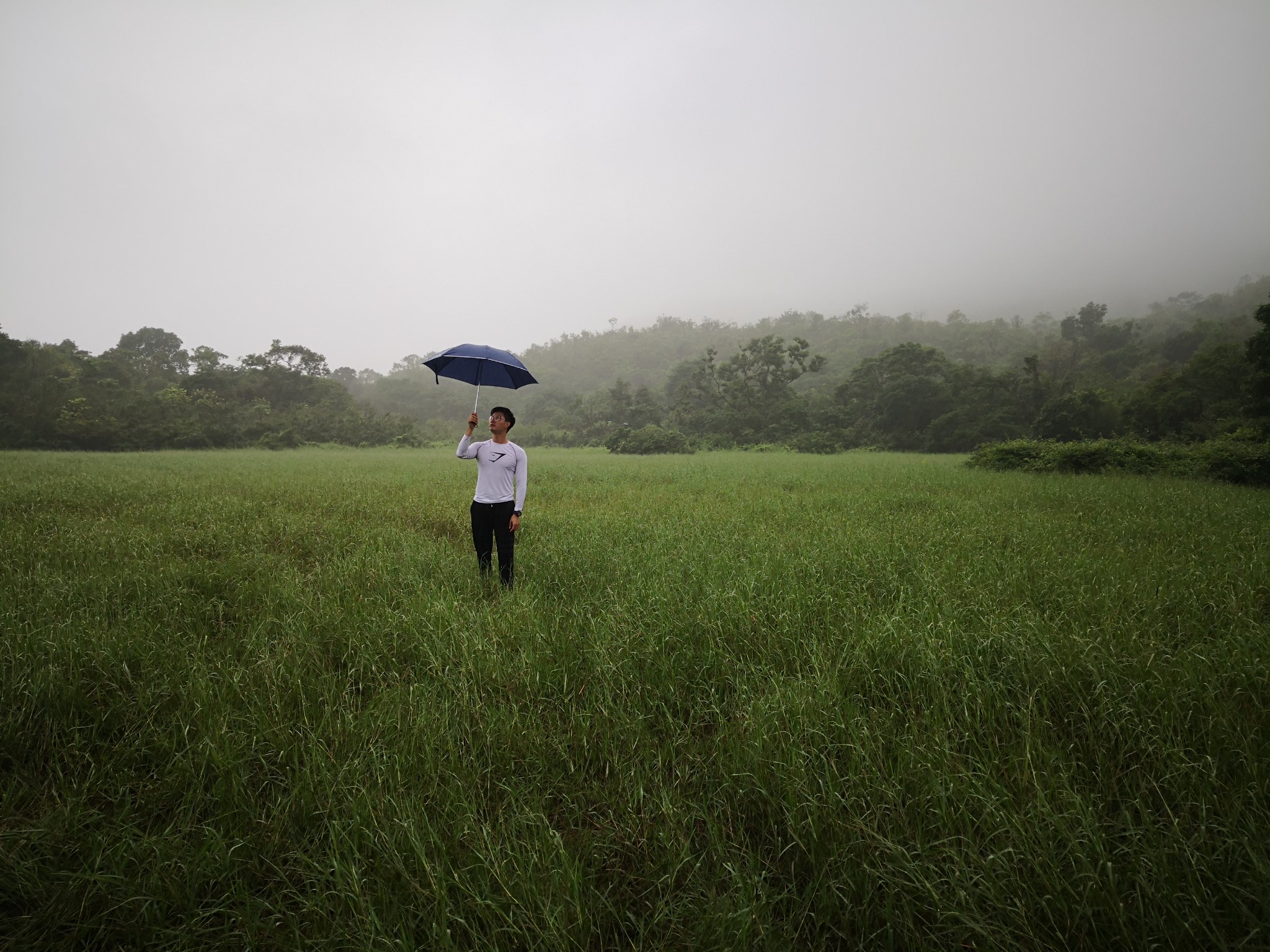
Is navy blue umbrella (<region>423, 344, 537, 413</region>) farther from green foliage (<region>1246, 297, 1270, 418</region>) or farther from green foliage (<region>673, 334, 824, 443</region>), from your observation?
green foliage (<region>673, 334, 824, 443</region>)

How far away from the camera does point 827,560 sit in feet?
16.4

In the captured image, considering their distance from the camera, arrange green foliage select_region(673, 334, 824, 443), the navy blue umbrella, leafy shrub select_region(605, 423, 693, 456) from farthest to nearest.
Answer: green foliage select_region(673, 334, 824, 443) → leafy shrub select_region(605, 423, 693, 456) → the navy blue umbrella

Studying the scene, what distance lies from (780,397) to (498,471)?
A: 48.3m

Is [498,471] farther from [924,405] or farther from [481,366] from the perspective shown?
[924,405]

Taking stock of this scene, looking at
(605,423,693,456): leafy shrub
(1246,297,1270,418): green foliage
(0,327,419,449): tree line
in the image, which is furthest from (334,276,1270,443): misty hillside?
(1246,297,1270,418): green foliage

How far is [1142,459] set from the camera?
1473 centimetres

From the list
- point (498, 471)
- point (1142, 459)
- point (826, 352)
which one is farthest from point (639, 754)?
point (826, 352)

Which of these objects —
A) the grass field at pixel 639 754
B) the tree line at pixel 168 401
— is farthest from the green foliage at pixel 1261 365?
the tree line at pixel 168 401

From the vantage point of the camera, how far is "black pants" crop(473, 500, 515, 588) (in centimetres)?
443

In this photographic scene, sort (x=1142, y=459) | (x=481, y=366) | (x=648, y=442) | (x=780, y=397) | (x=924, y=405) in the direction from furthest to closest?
(x=780, y=397)
(x=924, y=405)
(x=648, y=442)
(x=1142, y=459)
(x=481, y=366)

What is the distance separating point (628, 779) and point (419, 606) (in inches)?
98.0

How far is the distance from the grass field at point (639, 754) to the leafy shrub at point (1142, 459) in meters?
11.9

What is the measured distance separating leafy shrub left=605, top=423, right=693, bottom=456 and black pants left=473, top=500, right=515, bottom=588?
32912 millimetres

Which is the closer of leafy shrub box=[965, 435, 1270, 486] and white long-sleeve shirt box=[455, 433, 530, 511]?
white long-sleeve shirt box=[455, 433, 530, 511]
